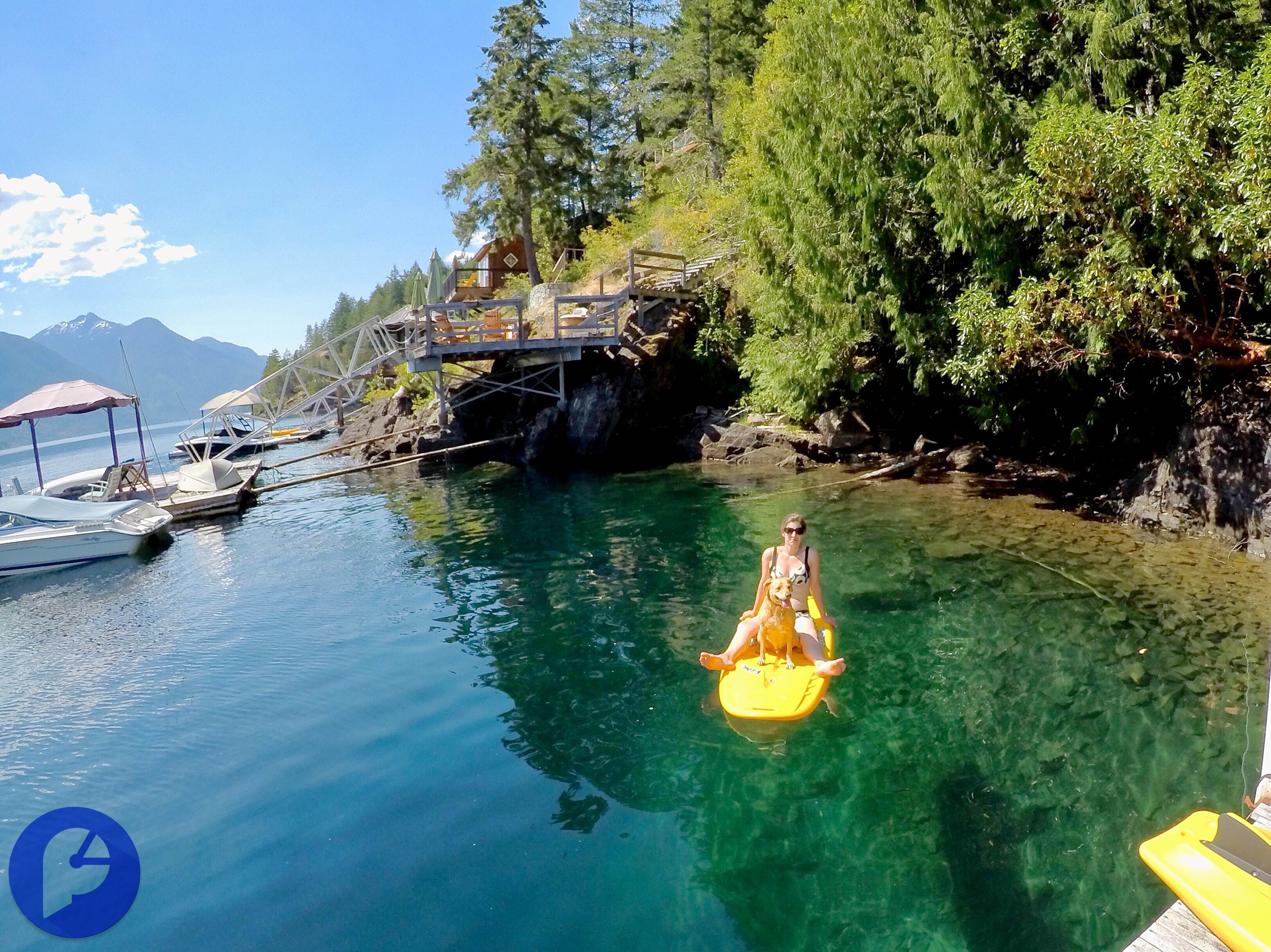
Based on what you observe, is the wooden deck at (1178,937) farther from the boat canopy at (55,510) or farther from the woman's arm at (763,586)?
the boat canopy at (55,510)

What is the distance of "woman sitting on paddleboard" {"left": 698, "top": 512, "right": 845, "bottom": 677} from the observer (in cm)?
785

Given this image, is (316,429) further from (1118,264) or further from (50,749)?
(1118,264)

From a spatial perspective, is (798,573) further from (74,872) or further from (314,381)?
(314,381)

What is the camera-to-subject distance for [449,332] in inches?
965

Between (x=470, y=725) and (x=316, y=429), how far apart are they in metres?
47.6

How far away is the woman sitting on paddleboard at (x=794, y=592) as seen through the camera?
7848 millimetres

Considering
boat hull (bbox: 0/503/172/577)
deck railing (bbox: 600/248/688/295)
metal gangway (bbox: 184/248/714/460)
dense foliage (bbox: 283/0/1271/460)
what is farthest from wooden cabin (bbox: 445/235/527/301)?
boat hull (bbox: 0/503/172/577)

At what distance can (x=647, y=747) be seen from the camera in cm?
757

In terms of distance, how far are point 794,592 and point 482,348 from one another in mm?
18170

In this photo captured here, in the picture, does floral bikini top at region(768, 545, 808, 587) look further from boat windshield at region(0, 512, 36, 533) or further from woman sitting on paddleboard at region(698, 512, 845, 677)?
boat windshield at region(0, 512, 36, 533)

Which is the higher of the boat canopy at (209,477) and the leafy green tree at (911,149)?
the leafy green tree at (911,149)

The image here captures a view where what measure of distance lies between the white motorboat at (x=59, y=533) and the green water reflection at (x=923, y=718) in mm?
9512

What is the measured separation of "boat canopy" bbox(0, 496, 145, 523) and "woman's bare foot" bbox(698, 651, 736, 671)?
17.7 m

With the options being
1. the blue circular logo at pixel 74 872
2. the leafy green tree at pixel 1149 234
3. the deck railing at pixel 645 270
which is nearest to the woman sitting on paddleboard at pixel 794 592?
the blue circular logo at pixel 74 872
